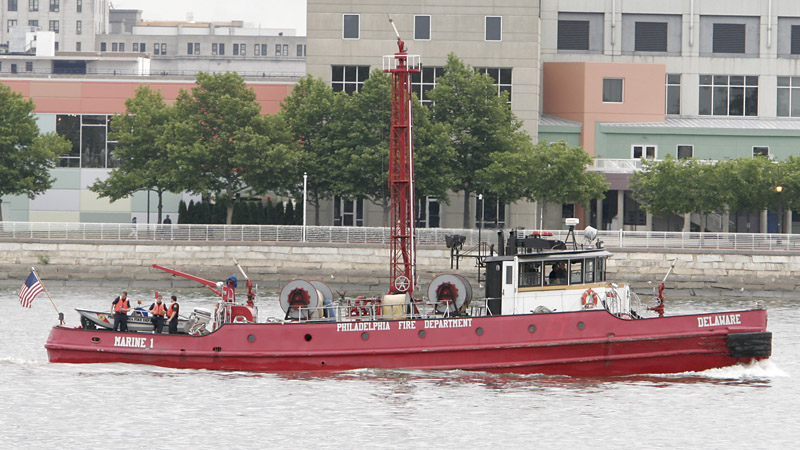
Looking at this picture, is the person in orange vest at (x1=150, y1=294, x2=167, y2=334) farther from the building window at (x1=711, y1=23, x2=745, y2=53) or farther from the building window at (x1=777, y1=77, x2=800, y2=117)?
the building window at (x1=777, y1=77, x2=800, y2=117)

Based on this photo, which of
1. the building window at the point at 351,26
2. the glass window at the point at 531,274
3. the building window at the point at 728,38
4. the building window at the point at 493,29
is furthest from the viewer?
the building window at the point at 728,38

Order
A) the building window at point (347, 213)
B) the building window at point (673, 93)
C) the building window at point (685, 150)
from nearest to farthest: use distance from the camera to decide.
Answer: the building window at point (347, 213), the building window at point (685, 150), the building window at point (673, 93)

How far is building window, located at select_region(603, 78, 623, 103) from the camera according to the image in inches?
3465

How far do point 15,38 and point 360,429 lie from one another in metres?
131

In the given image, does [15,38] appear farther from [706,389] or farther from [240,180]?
[706,389]

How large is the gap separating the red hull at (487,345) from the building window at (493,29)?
4977 cm

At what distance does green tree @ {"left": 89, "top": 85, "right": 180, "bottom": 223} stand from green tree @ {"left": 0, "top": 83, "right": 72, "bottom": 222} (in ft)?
10.2

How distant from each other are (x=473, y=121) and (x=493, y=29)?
9.58m

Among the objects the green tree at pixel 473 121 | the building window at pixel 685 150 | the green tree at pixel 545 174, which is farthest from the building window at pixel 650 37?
the green tree at pixel 545 174

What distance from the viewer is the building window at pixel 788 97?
306 feet

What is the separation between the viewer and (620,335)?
114ft

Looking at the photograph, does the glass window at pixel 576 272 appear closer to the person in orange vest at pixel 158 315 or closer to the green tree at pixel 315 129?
the person in orange vest at pixel 158 315

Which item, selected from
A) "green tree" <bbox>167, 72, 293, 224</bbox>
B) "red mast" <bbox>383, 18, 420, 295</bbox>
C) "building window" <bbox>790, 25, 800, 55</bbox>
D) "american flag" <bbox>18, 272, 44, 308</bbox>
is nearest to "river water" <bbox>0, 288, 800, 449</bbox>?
"american flag" <bbox>18, 272, 44, 308</bbox>

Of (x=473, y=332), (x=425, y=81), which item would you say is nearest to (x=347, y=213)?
(x=425, y=81)
